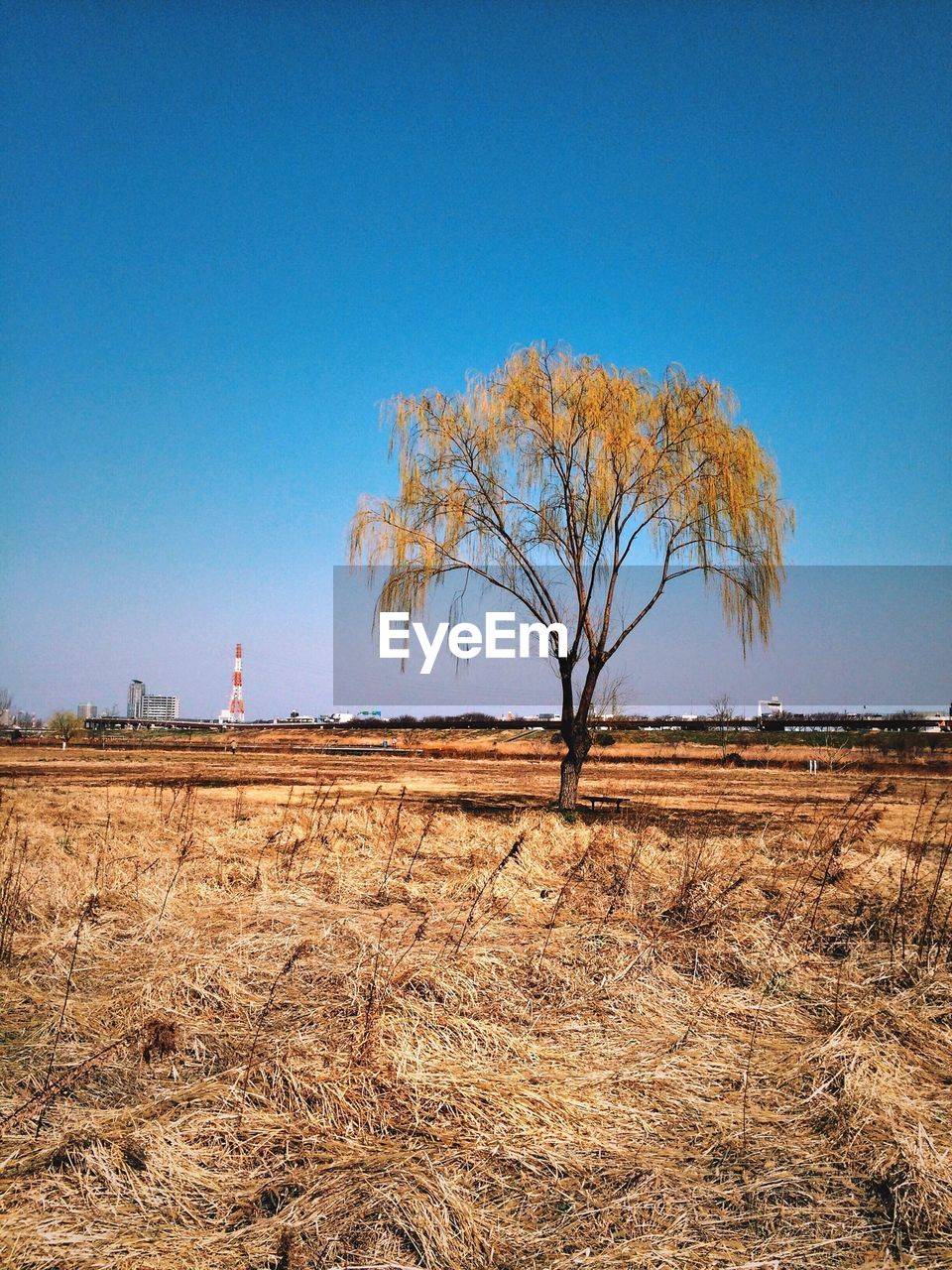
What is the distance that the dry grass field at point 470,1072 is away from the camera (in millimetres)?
2629

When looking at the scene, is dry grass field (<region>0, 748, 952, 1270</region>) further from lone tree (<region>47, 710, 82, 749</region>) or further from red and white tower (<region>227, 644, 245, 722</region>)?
red and white tower (<region>227, 644, 245, 722</region>)

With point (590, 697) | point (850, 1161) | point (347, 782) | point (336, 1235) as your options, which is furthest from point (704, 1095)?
point (347, 782)

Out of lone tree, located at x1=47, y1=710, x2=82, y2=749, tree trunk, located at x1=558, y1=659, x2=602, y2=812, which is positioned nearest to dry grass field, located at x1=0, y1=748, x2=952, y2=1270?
tree trunk, located at x1=558, y1=659, x2=602, y2=812

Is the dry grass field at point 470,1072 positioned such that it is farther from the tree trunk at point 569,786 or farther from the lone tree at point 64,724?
the lone tree at point 64,724

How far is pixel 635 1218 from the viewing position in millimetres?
2682

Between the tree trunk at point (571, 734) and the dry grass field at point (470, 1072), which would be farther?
the tree trunk at point (571, 734)

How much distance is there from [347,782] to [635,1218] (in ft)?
73.0

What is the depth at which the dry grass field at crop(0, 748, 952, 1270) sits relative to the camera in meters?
2.63

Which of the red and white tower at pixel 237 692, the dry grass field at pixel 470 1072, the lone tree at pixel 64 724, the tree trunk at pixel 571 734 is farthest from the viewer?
the red and white tower at pixel 237 692

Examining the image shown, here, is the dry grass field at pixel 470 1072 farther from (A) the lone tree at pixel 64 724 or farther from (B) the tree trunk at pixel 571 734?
(A) the lone tree at pixel 64 724

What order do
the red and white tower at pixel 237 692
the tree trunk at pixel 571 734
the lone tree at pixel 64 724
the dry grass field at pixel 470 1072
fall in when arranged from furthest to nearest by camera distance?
the red and white tower at pixel 237 692 < the lone tree at pixel 64 724 < the tree trunk at pixel 571 734 < the dry grass field at pixel 470 1072

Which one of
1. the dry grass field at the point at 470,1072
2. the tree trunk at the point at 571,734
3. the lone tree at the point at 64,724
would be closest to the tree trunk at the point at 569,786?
the tree trunk at the point at 571,734

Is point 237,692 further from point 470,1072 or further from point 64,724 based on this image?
point 470,1072

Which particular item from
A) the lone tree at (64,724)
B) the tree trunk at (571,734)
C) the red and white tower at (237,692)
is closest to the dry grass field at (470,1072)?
the tree trunk at (571,734)
